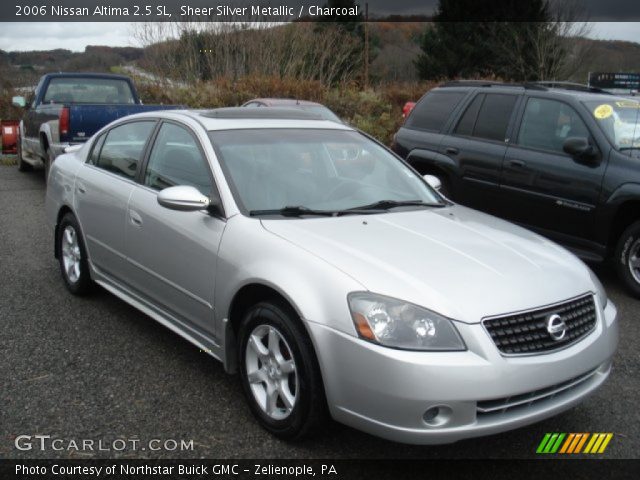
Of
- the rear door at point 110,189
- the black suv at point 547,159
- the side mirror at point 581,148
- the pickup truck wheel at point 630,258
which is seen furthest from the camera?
the side mirror at point 581,148

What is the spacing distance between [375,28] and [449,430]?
4857cm

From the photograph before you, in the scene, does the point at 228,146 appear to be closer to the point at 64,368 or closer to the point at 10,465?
the point at 64,368

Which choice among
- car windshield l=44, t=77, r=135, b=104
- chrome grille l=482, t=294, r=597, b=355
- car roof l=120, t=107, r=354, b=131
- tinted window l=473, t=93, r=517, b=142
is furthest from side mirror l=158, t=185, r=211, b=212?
car windshield l=44, t=77, r=135, b=104

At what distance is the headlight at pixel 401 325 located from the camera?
9.02ft

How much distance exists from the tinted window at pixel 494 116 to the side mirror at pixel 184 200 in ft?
13.9

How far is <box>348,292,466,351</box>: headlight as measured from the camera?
108 inches

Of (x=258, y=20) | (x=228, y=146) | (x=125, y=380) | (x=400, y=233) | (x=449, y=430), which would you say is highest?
(x=258, y=20)

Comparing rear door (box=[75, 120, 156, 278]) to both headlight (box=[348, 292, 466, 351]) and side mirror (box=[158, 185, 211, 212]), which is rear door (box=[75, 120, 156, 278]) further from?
headlight (box=[348, 292, 466, 351])

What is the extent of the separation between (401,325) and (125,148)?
2926mm

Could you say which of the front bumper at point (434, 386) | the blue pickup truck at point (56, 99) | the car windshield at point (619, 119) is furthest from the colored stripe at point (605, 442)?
the blue pickup truck at point (56, 99)

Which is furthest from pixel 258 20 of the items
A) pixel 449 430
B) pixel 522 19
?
pixel 449 430

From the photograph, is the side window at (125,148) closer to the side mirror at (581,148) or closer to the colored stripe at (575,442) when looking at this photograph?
the colored stripe at (575,442)

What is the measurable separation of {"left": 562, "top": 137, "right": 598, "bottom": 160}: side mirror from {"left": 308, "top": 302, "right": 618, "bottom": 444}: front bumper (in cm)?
361

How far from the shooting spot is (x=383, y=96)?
2277 cm
